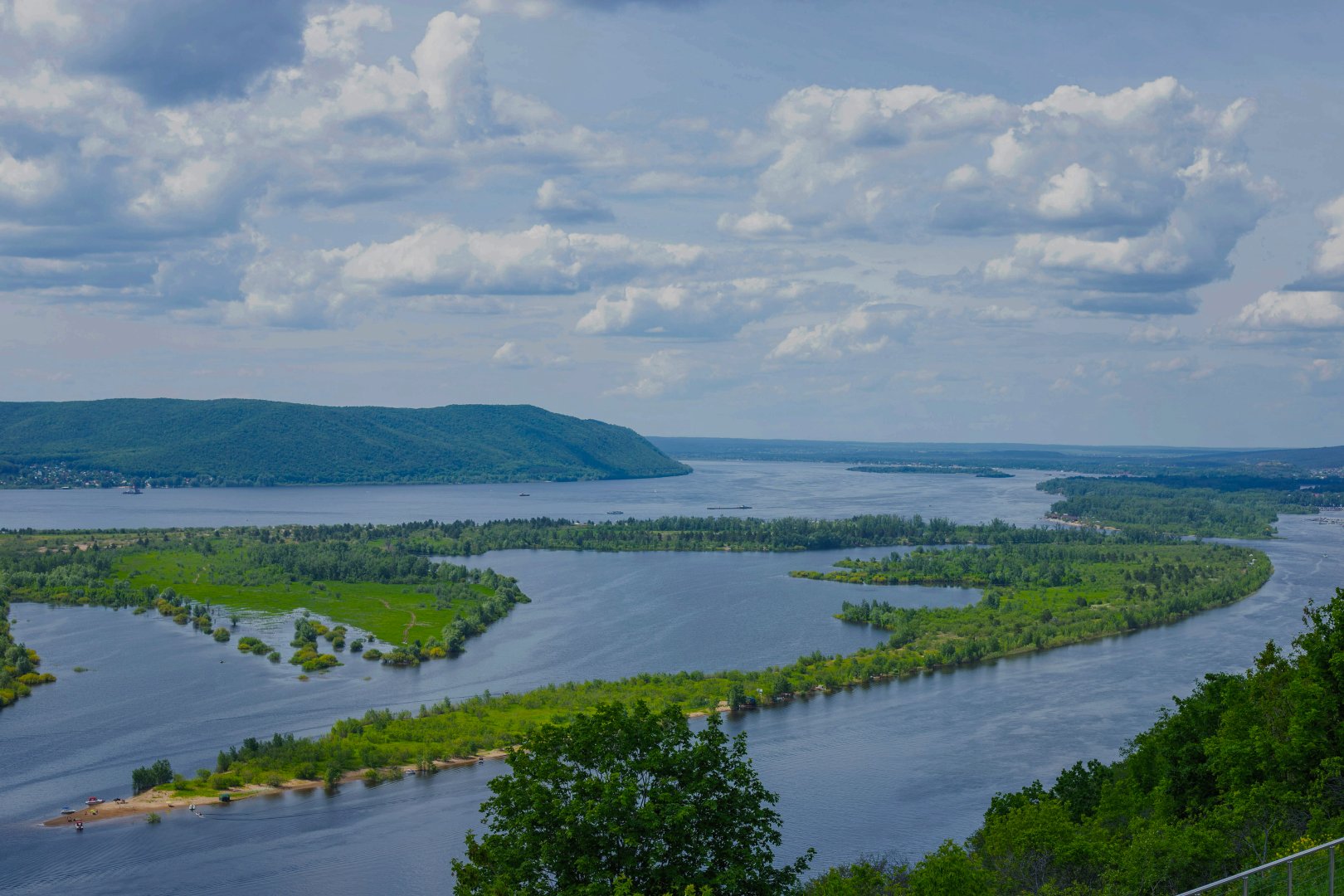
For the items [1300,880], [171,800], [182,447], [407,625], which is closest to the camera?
[1300,880]

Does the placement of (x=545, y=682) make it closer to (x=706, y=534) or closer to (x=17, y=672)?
(x=17, y=672)

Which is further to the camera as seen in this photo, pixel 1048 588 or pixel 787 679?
pixel 1048 588

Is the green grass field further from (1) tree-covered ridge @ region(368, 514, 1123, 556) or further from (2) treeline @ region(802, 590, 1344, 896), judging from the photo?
(2) treeline @ region(802, 590, 1344, 896)

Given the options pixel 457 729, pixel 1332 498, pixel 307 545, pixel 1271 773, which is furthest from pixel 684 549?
pixel 1332 498

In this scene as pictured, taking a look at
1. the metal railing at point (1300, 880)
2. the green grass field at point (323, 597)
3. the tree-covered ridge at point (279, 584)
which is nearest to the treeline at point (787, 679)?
the tree-covered ridge at point (279, 584)

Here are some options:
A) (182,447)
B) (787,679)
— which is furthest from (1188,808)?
(182,447)
